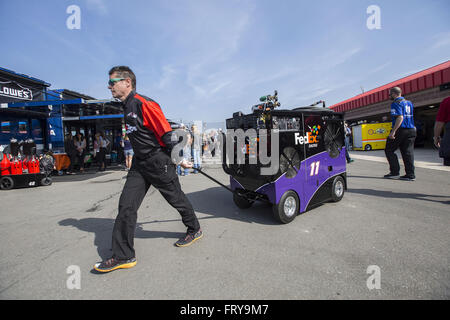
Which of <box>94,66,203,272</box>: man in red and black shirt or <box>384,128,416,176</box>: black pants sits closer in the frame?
<box>94,66,203,272</box>: man in red and black shirt

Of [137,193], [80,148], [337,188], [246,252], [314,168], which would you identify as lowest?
[246,252]

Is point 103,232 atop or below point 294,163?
below

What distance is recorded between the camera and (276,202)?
9.82 ft

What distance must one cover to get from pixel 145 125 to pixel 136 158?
0.38 m

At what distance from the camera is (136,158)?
2.34 meters

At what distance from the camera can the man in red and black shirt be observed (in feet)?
7.19

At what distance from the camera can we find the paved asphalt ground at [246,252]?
1.82 meters

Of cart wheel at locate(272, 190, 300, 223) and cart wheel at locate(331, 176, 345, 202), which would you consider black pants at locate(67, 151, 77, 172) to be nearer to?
cart wheel at locate(272, 190, 300, 223)

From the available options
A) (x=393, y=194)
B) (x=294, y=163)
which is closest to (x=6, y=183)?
(x=294, y=163)

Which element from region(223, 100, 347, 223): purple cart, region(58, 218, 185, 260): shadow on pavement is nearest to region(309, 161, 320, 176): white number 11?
region(223, 100, 347, 223): purple cart

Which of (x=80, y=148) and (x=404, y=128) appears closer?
(x=404, y=128)

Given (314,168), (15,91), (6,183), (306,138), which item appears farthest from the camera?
(15,91)

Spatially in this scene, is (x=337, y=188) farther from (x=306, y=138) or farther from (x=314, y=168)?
(x=306, y=138)

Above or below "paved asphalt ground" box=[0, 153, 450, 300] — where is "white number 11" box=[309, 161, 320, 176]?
above
